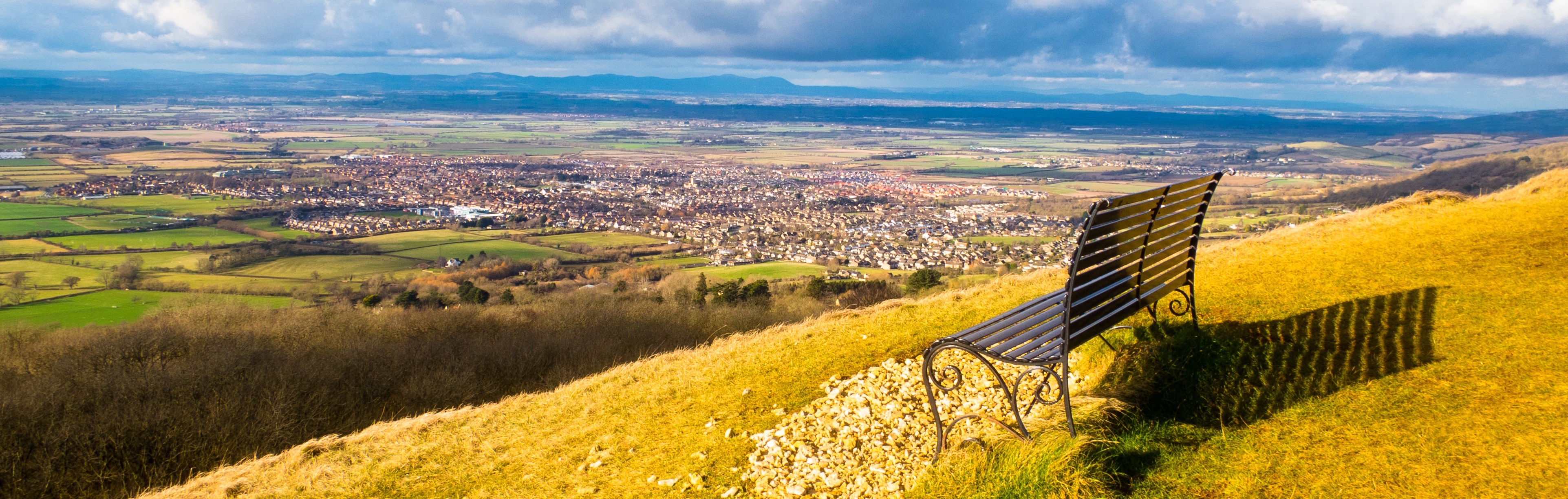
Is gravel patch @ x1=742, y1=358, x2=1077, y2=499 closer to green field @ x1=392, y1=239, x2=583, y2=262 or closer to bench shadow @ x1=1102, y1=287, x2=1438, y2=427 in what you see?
bench shadow @ x1=1102, y1=287, x2=1438, y2=427

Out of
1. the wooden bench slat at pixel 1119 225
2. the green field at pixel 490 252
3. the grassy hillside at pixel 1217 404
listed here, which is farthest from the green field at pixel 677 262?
the wooden bench slat at pixel 1119 225

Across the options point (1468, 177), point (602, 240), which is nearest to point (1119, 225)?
point (1468, 177)

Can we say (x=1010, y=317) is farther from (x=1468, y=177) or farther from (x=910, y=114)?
(x=910, y=114)

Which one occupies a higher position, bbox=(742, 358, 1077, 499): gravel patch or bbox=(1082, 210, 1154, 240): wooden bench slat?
bbox=(1082, 210, 1154, 240): wooden bench slat

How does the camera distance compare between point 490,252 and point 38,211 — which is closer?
point 490,252

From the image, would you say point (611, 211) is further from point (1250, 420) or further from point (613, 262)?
point (1250, 420)

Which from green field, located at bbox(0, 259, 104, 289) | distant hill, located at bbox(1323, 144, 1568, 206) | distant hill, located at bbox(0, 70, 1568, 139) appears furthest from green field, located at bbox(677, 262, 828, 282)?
distant hill, located at bbox(0, 70, 1568, 139)

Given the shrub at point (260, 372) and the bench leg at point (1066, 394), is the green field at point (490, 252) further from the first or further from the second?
the bench leg at point (1066, 394)
